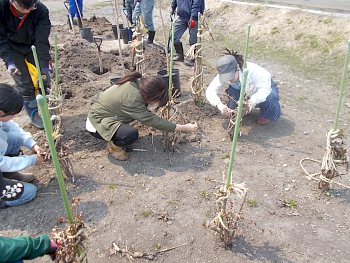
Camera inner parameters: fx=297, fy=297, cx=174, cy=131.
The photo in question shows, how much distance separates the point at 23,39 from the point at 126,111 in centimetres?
139

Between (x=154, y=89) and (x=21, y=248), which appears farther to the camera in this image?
(x=154, y=89)

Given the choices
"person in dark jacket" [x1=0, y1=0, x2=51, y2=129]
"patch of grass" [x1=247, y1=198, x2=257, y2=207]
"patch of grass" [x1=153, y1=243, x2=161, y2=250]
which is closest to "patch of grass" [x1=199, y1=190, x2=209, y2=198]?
"patch of grass" [x1=247, y1=198, x2=257, y2=207]

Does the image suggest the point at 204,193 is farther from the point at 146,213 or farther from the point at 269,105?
the point at 269,105

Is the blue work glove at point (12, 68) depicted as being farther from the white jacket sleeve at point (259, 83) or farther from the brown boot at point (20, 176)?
the white jacket sleeve at point (259, 83)

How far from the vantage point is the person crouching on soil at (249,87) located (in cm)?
289

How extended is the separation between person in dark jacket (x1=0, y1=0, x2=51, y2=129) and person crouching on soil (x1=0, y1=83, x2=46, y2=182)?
2.59ft

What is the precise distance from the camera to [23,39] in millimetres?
3012

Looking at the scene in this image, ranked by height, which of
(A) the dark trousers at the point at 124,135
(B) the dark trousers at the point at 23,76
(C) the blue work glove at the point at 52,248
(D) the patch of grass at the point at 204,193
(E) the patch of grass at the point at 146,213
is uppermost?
(B) the dark trousers at the point at 23,76

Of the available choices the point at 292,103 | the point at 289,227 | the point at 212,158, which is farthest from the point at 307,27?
the point at 289,227

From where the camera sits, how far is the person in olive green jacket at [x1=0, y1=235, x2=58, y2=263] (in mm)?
1219

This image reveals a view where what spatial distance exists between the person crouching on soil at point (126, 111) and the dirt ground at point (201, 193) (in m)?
0.27

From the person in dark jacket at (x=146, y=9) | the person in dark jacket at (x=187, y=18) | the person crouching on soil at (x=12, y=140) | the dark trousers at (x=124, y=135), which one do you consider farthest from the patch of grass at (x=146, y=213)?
the person in dark jacket at (x=146, y=9)

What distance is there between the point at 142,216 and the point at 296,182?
1372 millimetres

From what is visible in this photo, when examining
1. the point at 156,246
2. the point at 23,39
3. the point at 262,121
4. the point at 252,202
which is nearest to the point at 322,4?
the point at 262,121
